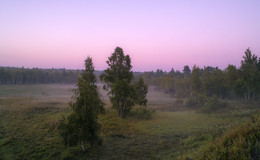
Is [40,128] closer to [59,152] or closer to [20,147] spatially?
[20,147]

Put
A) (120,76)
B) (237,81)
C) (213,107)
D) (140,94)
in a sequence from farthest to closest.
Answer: (237,81), (213,107), (140,94), (120,76)

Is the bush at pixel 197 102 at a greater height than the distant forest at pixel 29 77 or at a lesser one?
lesser

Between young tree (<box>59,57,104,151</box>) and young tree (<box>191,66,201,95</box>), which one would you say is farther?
young tree (<box>191,66,201,95</box>)

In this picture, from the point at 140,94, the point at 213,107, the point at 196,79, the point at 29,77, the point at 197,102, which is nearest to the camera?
the point at 140,94

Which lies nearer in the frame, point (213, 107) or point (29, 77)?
point (213, 107)

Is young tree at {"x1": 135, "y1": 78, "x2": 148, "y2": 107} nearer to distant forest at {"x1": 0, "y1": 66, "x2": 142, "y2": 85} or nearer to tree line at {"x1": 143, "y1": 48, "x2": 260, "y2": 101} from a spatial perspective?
tree line at {"x1": 143, "y1": 48, "x2": 260, "y2": 101}

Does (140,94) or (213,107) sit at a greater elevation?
(140,94)

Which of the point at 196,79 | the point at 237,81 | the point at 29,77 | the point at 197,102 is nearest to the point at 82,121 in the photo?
the point at 197,102

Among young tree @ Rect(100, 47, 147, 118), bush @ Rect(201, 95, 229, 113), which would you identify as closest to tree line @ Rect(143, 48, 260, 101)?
bush @ Rect(201, 95, 229, 113)

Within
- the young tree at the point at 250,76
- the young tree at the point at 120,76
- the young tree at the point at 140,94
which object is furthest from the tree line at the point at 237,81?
the young tree at the point at 120,76

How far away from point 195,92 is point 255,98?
1634cm

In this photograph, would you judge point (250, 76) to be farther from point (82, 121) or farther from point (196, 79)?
point (82, 121)

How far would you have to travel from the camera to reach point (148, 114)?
28.8 m

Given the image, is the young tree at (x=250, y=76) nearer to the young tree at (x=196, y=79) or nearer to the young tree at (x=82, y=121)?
the young tree at (x=196, y=79)
